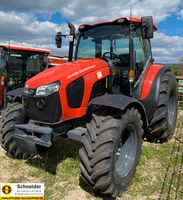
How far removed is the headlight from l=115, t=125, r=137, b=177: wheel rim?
114cm

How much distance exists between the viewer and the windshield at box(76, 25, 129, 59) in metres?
4.45

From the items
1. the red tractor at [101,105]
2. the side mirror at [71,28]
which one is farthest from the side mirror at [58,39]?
the side mirror at [71,28]

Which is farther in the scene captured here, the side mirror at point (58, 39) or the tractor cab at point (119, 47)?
the side mirror at point (58, 39)

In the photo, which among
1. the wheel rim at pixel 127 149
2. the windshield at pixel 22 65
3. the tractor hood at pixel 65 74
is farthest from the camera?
the windshield at pixel 22 65

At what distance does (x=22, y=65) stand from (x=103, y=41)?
15.7 feet

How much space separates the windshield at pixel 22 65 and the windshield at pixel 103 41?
404 cm

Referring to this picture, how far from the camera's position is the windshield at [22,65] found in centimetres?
827

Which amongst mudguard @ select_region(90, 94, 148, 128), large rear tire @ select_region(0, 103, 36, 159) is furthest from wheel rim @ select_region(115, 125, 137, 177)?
large rear tire @ select_region(0, 103, 36, 159)

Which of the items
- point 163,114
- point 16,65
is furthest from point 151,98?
point 16,65

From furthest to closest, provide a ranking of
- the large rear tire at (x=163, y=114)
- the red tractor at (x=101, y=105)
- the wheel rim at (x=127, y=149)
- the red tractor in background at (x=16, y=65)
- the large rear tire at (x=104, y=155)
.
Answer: the red tractor in background at (x=16, y=65), the large rear tire at (x=163, y=114), the wheel rim at (x=127, y=149), the red tractor at (x=101, y=105), the large rear tire at (x=104, y=155)

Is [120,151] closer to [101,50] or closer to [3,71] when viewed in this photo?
[101,50]

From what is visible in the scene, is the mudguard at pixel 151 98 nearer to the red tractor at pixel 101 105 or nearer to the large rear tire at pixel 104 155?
the red tractor at pixel 101 105

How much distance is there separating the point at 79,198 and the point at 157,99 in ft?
7.49

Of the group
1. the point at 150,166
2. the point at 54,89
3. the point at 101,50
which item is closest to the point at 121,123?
the point at 54,89
